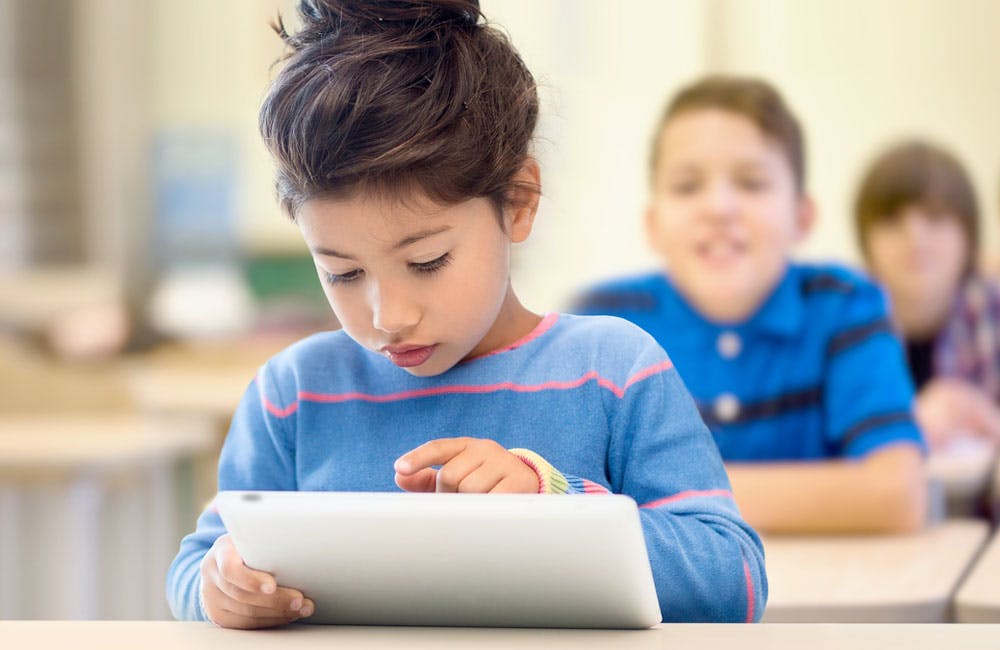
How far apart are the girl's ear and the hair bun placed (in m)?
0.12

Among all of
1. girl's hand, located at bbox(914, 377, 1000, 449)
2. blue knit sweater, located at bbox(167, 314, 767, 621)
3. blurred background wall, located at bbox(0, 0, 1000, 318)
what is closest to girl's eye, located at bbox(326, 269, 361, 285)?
blue knit sweater, located at bbox(167, 314, 767, 621)

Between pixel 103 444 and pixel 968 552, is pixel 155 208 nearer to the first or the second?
pixel 103 444

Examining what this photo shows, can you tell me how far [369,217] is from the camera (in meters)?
0.91

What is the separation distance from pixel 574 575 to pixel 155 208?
4992 millimetres

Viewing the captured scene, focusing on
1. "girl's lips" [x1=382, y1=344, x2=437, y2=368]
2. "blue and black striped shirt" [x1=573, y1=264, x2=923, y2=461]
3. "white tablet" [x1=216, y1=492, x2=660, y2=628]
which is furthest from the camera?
"blue and black striped shirt" [x1=573, y1=264, x2=923, y2=461]

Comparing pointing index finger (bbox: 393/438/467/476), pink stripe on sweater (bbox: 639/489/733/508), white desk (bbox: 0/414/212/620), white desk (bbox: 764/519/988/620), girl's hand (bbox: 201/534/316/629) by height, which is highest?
pointing index finger (bbox: 393/438/467/476)

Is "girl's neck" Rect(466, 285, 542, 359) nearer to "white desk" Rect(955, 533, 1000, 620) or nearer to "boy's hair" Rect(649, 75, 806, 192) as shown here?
"white desk" Rect(955, 533, 1000, 620)

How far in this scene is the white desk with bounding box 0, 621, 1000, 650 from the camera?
2.54 ft

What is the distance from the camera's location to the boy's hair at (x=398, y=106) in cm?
92

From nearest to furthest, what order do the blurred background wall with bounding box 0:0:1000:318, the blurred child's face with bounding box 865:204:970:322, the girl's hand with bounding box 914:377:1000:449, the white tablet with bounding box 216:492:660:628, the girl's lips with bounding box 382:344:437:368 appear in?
1. the white tablet with bounding box 216:492:660:628
2. the girl's lips with bounding box 382:344:437:368
3. the girl's hand with bounding box 914:377:1000:449
4. the blurred child's face with bounding box 865:204:970:322
5. the blurred background wall with bounding box 0:0:1000:318

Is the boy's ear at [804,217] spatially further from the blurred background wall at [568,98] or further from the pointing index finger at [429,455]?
the blurred background wall at [568,98]

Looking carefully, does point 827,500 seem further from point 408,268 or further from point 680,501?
point 408,268

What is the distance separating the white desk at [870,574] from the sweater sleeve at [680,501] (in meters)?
0.28

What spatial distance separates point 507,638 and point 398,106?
37cm
